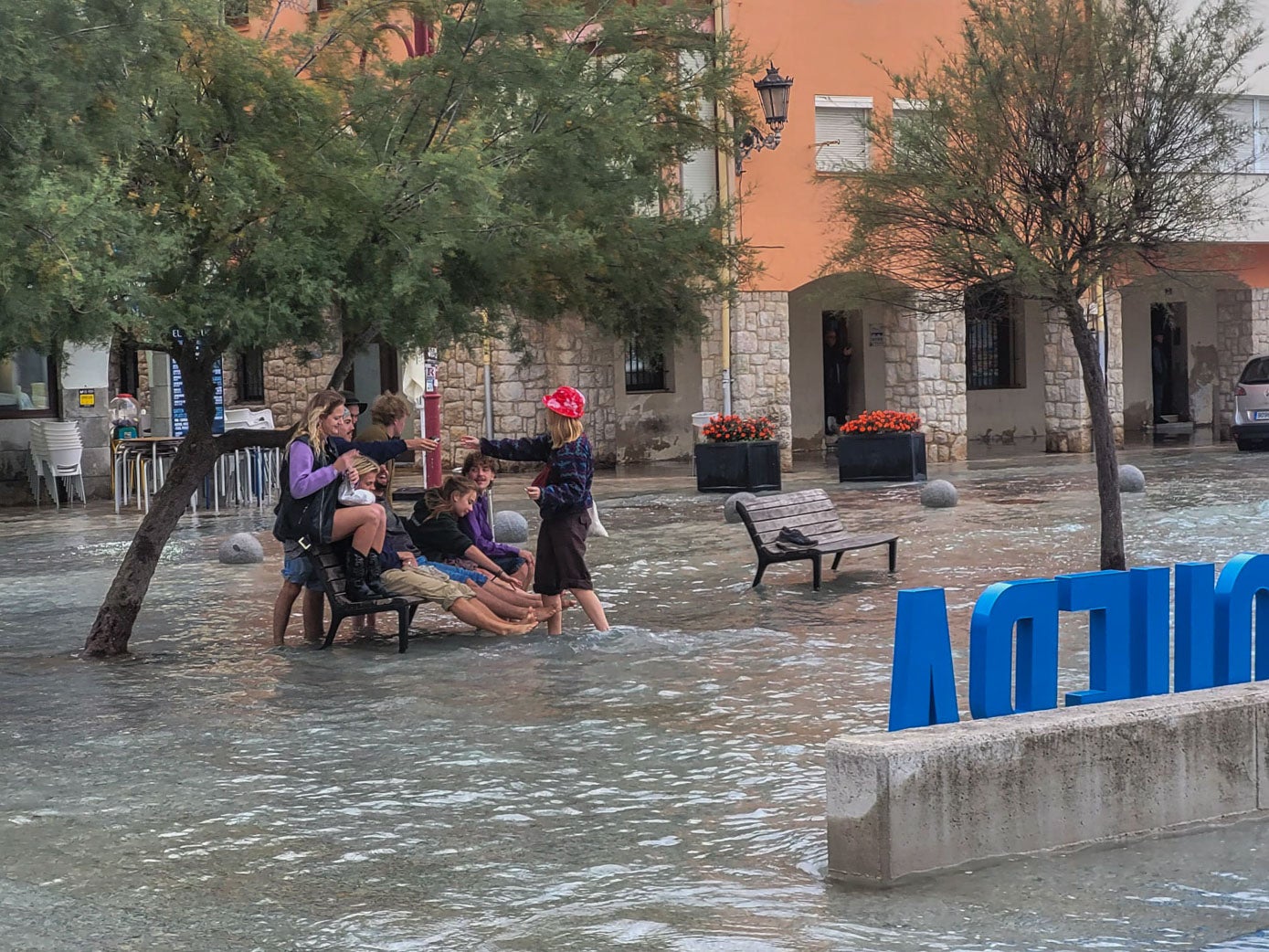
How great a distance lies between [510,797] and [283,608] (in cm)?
437

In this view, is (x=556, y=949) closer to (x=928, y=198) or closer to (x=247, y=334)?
(x=247, y=334)

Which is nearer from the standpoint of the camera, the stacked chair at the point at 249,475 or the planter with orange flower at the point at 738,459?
the planter with orange flower at the point at 738,459

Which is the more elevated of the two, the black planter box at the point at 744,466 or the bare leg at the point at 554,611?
the black planter box at the point at 744,466

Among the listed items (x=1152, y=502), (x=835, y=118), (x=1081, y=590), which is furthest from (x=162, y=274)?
(x=835, y=118)

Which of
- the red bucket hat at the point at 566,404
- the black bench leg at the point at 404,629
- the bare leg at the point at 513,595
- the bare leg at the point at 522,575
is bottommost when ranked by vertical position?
the black bench leg at the point at 404,629

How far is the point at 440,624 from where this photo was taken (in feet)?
38.8

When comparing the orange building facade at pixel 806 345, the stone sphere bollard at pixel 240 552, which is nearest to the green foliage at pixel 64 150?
the stone sphere bollard at pixel 240 552

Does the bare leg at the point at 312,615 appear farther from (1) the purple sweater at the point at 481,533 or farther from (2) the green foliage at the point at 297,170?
(2) the green foliage at the point at 297,170

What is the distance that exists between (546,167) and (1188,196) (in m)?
4.93

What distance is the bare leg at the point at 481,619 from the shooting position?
10844mm

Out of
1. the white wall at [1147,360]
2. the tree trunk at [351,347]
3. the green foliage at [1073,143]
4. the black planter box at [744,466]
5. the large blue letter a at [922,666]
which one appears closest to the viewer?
the large blue letter a at [922,666]

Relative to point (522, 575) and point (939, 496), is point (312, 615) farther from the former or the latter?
point (939, 496)

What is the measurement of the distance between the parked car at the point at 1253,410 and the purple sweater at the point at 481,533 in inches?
732

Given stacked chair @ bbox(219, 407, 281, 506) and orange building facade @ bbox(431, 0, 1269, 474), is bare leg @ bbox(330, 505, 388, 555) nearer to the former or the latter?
stacked chair @ bbox(219, 407, 281, 506)
